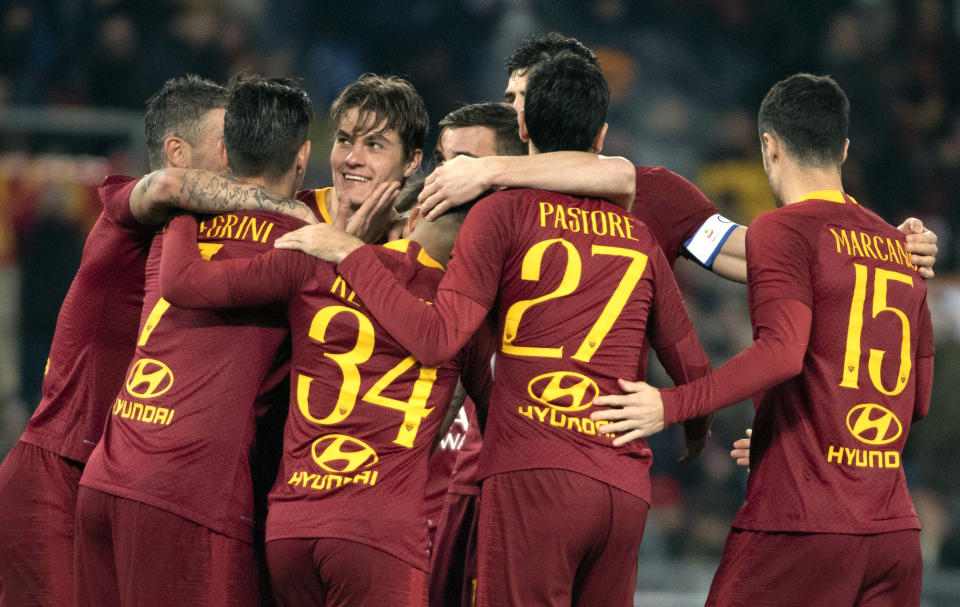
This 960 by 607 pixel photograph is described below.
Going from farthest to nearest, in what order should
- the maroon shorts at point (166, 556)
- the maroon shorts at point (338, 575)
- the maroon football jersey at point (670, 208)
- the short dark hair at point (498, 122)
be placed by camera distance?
the short dark hair at point (498, 122), the maroon football jersey at point (670, 208), the maroon shorts at point (166, 556), the maroon shorts at point (338, 575)

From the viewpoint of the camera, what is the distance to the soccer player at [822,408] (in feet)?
11.8

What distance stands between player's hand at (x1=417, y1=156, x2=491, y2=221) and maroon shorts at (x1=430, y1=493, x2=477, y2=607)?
1.16m

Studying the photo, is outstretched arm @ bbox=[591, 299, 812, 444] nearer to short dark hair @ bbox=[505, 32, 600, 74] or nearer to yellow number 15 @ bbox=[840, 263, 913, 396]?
yellow number 15 @ bbox=[840, 263, 913, 396]

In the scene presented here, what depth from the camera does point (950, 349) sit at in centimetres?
962

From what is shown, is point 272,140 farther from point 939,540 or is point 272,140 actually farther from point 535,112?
point 939,540

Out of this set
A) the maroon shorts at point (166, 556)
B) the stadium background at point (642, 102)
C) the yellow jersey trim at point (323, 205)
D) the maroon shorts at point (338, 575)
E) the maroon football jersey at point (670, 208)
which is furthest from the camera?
the stadium background at point (642, 102)

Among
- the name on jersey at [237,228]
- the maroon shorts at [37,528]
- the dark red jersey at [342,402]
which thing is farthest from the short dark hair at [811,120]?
the maroon shorts at [37,528]

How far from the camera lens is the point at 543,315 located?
3488mm

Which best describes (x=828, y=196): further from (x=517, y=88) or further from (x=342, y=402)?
(x=342, y=402)

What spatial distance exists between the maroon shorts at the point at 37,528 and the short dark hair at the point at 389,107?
1.64 meters

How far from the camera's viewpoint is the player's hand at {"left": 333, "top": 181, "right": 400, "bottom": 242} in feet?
12.4

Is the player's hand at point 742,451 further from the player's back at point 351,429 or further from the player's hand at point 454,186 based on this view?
the player's hand at point 454,186

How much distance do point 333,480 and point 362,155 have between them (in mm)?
1328

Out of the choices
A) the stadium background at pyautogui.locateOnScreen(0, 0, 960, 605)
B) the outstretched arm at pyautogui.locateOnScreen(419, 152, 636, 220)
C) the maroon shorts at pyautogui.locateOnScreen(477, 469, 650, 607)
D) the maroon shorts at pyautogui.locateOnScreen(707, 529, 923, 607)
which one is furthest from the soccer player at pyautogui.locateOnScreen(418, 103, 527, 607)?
the stadium background at pyautogui.locateOnScreen(0, 0, 960, 605)
